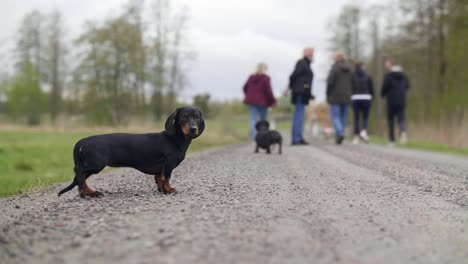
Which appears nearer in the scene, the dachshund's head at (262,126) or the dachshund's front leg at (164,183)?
the dachshund's front leg at (164,183)

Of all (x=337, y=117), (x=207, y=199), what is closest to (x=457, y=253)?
(x=207, y=199)

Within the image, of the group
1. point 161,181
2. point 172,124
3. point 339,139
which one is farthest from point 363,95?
point 161,181

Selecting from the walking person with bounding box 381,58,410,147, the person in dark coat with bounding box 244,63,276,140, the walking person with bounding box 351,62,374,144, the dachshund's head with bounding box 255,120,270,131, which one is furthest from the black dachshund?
the walking person with bounding box 381,58,410,147

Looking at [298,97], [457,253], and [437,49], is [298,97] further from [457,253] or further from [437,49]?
[437,49]

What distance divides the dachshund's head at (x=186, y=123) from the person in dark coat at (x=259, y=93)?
9443 mm

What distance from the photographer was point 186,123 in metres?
5.08

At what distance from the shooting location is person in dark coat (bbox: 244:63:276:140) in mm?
14609

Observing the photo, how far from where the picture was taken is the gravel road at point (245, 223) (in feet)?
9.39

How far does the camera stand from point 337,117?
50.4 feet

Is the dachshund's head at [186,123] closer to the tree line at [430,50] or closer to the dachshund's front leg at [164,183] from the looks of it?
the dachshund's front leg at [164,183]

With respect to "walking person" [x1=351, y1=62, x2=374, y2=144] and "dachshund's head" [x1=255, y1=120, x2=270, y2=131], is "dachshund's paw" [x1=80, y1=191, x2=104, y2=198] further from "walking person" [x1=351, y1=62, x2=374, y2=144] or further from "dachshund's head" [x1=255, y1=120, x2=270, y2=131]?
"walking person" [x1=351, y1=62, x2=374, y2=144]

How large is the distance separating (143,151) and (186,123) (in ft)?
1.58

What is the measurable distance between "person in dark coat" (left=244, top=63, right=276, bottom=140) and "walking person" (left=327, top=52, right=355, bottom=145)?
5.95ft

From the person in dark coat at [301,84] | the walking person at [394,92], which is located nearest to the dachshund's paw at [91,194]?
the person in dark coat at [301,84]
